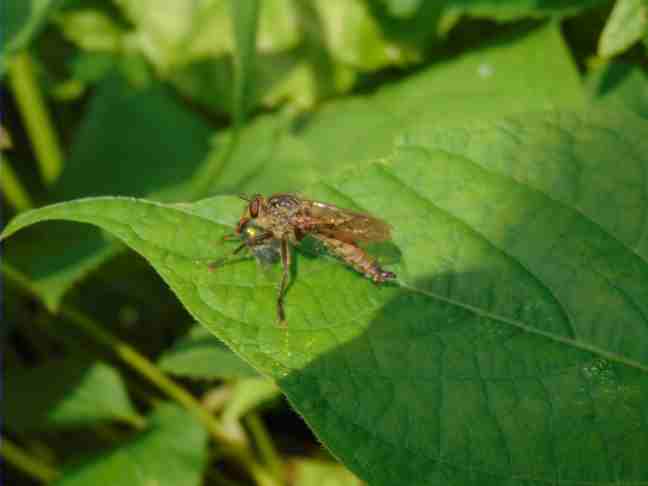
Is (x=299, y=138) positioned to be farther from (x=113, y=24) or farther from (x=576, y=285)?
(x=576, y=285)

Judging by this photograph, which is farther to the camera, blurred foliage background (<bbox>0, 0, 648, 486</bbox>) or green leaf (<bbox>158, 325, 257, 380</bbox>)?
blurred foliage background (<bbox>0, 0, 648, 486</bbox>)

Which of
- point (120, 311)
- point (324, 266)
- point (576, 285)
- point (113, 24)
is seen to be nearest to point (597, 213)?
point (576, 285)

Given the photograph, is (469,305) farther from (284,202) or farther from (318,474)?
(318,474)

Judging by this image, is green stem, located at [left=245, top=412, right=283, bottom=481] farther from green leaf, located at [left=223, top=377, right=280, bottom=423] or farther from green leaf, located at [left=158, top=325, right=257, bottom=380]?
green leaf, located at [left=158, top=325, right=257, bottom=380]

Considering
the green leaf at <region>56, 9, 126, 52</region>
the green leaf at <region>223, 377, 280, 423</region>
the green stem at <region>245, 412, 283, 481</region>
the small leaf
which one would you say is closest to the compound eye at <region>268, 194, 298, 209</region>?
the green leaf at <region>223, 377, 280, 423</region>

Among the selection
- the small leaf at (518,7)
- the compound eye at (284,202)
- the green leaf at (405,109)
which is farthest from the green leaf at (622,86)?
the compound eye at (284,202)

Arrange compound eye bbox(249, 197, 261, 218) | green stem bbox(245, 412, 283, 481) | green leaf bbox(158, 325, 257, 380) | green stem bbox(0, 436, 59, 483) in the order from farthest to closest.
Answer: green stem bbox(245, 412, 283, 481)
green stem bbox(0, 436, 59, 483)
green leaf bbox(158, 325, 257, 380)
compound eye bbox(249, 197, 261, 218)
